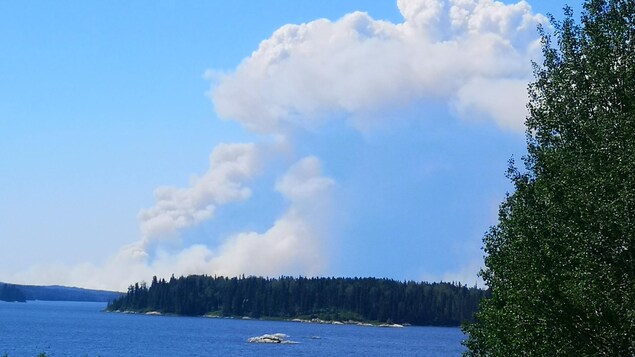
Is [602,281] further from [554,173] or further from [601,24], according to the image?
[601,24]

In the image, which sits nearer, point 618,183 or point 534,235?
point 618,183

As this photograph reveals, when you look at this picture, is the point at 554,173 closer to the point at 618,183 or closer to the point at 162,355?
the point at 618,183

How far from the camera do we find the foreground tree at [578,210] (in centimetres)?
3231

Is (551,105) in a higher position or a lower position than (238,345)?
higher

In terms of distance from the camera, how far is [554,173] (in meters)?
36.7

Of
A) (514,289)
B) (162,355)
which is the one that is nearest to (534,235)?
(514,289)

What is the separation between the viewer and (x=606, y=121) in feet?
112

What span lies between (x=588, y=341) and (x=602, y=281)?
2.84 m

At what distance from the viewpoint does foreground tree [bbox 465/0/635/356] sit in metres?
32.3

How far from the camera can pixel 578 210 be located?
3369 centimetres

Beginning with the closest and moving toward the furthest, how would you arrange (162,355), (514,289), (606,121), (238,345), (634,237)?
1. (634,237)
2. (606,121)
3. (514,289)
4. (162,355)
5. (238,345)

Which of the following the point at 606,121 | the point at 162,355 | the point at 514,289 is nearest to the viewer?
the point at 606,121

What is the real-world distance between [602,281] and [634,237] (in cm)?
206

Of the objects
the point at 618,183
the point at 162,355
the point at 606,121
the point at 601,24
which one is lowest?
the point at 162,355
